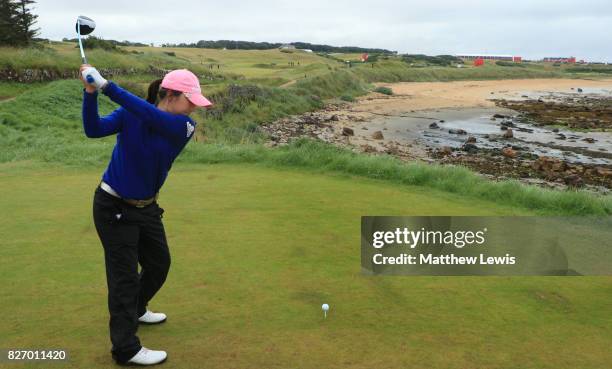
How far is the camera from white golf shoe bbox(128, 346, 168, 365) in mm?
3609

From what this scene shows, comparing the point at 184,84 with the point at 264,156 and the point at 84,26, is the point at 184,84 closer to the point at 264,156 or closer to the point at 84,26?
the point at 84,26

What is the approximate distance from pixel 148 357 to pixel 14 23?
32.3 meters

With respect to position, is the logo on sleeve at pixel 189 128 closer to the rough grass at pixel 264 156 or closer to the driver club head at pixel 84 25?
the driver club head at pixel 84 25

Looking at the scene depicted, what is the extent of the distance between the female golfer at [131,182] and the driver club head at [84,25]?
725 mm

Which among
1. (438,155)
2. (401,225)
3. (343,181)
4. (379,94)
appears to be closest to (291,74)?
(379,94)

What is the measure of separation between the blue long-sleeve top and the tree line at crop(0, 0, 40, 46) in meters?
31.1

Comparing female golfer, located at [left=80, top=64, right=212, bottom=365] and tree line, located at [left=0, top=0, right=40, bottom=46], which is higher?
tree line, located at [left=0, top=0, right=40, bottom=46]

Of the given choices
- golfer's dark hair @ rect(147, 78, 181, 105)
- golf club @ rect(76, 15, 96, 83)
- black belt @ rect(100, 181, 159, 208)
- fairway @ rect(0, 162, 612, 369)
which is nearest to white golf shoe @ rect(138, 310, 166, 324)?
fairway @ rect(0, 162, 612, 369)

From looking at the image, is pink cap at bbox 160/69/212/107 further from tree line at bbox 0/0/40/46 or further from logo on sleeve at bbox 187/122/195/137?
tree line at bbox 0/0/40/46

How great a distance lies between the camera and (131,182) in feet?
11.9

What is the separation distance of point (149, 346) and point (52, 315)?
0.93 meters

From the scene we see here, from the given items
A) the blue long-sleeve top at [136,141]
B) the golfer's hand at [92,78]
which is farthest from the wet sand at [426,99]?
the golfer's hand at [92,78]

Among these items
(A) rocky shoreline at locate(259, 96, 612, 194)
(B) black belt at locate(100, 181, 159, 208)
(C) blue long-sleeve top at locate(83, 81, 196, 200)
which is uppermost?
(C) blue long-sleeve top at locate(83, 81, 196, 200)

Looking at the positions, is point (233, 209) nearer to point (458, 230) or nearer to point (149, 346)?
point (458, 230)
